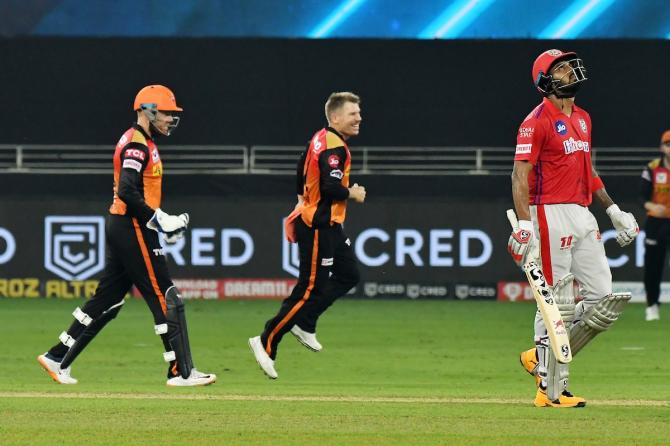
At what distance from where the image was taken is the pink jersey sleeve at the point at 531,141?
930 cm

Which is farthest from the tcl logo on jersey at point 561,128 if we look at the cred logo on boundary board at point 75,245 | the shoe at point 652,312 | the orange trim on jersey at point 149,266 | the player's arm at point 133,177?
the cred logo on boundary board at point 75,245

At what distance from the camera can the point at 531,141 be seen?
9289mm

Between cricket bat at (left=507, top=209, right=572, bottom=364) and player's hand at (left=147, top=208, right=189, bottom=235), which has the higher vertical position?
player's hand at (left=147, top=208, right=189, bottom=235)

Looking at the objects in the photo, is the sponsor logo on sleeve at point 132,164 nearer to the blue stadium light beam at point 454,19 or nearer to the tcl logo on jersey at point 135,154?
the tcl logo on jersey at point 135,154

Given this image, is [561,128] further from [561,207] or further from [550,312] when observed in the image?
[550,312]

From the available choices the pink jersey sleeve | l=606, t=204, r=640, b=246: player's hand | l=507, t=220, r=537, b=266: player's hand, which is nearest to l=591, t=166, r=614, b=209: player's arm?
l=606, t=204, r=640, b=246: player's hand

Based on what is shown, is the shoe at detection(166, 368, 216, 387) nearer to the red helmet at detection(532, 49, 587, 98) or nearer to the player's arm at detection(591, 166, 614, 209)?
the player's arm at detection(591, 166, 614, 209)

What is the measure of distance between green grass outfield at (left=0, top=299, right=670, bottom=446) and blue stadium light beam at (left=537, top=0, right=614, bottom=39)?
30.5ft

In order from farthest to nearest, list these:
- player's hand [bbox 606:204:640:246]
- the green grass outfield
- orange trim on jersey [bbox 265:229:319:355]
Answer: orange trim on jersey [bbox 265:229:319:355]
player's hand [bbox 606:204:640:246]
the green grass outfield

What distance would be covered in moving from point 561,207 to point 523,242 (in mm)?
417

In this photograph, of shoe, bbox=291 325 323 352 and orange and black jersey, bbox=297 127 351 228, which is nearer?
orange and black jersey, bbox=297 127 351 228

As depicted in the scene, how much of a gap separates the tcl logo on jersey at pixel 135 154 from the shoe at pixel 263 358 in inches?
75.7

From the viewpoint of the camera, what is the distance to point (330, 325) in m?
17.7

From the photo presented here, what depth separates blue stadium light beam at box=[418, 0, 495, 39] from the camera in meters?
28.3
